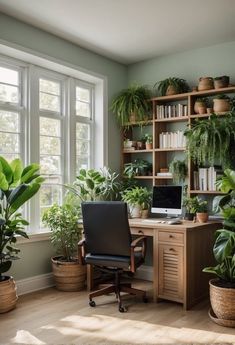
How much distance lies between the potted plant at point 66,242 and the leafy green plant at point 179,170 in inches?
50.5

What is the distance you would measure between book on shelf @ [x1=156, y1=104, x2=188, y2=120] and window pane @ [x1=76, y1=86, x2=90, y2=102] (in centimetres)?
96

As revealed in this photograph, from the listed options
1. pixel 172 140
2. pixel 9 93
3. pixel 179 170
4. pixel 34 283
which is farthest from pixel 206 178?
pixel 9 93

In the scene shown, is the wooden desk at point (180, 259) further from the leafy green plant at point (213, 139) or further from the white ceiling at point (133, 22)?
the white ceiling at point (133, 22)

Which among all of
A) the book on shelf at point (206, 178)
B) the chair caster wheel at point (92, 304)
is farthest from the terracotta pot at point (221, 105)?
the chair caster wheel at point (92, 304)

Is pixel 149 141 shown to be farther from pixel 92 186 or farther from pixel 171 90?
pixel 92 186

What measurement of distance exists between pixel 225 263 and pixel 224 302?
347mm

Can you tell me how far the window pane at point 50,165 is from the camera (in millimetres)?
4449

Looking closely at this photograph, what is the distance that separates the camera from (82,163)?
497 centimetres

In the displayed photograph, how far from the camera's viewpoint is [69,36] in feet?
14.1

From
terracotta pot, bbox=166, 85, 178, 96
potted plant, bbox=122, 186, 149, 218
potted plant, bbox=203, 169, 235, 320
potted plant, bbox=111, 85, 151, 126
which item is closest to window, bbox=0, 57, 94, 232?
potted plant, bbox=111, 85, 151, 126

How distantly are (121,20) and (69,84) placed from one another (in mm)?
1183

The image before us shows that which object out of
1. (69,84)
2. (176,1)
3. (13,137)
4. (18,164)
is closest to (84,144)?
(69,84)

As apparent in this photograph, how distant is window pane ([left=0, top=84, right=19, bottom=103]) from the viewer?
405 centimetres

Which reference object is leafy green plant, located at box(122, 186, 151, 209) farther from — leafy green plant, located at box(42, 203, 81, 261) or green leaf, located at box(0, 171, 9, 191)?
green leaf, located at box(0, 171, 9, 191)
